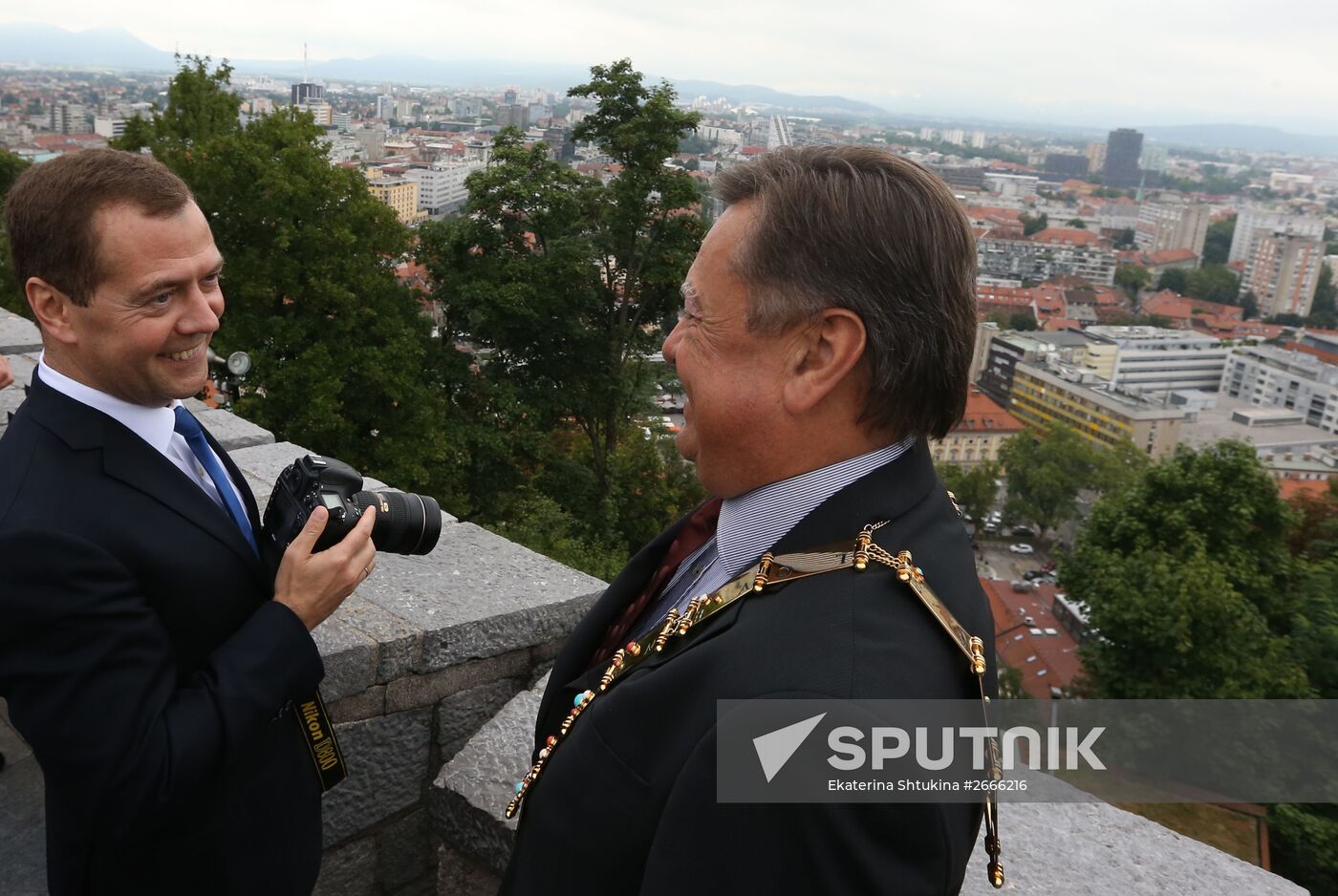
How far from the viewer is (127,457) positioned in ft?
4.81

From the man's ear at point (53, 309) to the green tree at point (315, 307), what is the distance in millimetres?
11021

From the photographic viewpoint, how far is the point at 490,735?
209 cm

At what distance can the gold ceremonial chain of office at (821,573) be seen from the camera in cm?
110

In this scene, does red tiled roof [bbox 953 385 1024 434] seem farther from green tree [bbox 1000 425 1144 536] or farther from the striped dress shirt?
the striped dress shirt

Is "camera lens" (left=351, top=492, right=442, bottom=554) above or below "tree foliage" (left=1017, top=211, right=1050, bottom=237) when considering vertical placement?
below

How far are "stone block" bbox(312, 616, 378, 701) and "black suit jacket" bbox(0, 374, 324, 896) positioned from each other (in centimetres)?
51

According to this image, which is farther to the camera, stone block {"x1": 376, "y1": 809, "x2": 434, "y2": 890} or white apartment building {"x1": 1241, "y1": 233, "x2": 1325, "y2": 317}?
white apartment building {"x1": 1241, "y1": 233, "x2": 1325, "y2": 317}

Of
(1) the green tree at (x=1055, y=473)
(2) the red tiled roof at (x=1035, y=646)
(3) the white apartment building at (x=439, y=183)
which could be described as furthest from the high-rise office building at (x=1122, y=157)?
(2) the red tiled roof at (x=1035, y=646)

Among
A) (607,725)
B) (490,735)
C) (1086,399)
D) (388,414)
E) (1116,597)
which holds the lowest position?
(1086,399)

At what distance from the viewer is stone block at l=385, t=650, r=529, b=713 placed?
2426 mm

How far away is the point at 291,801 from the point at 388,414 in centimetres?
1215

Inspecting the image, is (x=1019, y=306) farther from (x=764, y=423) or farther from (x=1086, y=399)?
(x=764, y=423)

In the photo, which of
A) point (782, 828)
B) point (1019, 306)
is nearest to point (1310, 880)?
point (782, 828)

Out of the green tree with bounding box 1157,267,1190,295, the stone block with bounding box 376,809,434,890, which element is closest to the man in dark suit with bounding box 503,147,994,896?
the stone block with bounding box 376,809,434,890
